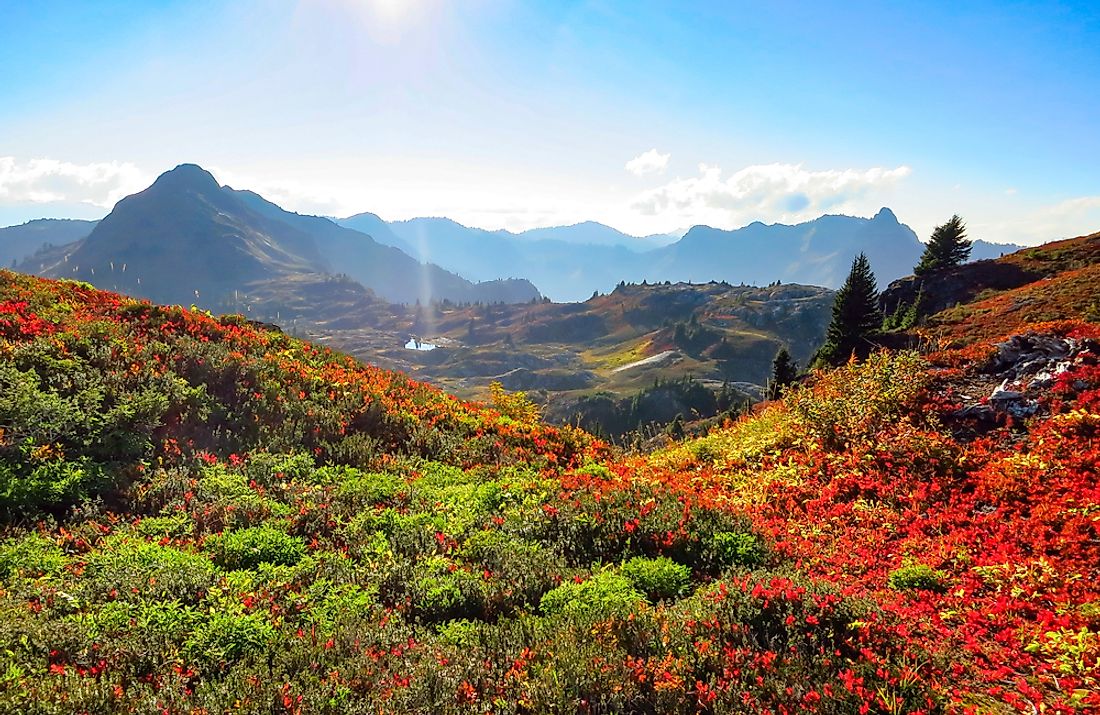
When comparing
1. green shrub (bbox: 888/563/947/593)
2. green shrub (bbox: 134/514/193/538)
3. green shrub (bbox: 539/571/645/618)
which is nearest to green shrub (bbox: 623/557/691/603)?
green shrub (bbox: 539/571/645/618)

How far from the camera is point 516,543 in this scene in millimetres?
9484

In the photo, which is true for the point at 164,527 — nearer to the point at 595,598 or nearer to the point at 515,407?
the point at 595,598

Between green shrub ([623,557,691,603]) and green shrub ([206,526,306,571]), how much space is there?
217 inches

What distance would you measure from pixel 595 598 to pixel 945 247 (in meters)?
74.7

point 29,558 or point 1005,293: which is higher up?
point 1005,293

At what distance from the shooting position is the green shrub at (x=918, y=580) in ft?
28.0

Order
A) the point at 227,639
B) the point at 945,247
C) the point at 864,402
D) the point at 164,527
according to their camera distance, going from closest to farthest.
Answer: the point at 227,639, the point at 164,527, the point at 864,402, the point at 945,247

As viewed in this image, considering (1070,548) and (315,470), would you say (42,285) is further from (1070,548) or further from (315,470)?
(1070,548)

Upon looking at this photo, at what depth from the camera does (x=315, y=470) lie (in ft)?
41.9

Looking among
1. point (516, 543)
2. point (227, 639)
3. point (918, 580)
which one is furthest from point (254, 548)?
point (918, 580)

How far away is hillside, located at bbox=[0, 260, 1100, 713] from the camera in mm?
5730

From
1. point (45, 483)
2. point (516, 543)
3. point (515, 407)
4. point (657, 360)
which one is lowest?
point (657, 360)

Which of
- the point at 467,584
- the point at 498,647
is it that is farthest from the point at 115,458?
the point at 498,647

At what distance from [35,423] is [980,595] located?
58.3 feet
